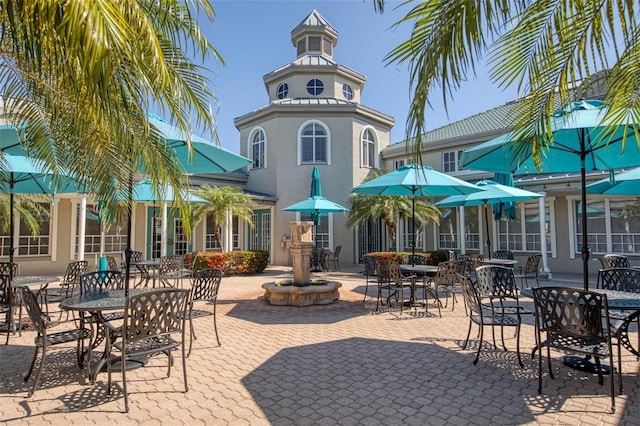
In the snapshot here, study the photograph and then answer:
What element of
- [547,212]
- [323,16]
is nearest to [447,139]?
[547,212]

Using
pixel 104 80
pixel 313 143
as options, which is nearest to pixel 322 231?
pixel 313 143

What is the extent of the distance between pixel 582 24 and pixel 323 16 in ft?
71.2

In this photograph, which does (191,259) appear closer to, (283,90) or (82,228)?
(82,228)

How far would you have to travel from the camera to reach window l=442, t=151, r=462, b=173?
17203 mm

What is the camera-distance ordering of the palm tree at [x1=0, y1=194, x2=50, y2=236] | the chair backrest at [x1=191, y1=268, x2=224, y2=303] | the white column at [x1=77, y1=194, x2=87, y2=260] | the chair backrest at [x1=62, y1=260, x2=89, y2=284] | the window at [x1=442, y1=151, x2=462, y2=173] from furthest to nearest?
1. the window at [x1=442, y1=151, x2=462, y2=173]
2. the white column at [x1=77, y1=194, x2=87, y2=260]
3. the palm tree at [x1=0, y1=194, x2=50, y2=236]
4. the chair backrest at [x1=62, y1=260, x2=89, y2=284]
5. the chair backrest at [x1=191, y1=268, x2=224, y2=303]

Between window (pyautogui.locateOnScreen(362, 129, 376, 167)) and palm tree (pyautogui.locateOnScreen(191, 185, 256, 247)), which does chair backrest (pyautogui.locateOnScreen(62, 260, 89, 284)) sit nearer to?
palm tree (pyautogui.locateOnScreen(191, 185, 256, 247))

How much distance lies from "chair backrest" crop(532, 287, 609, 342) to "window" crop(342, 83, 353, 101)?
1735 cm

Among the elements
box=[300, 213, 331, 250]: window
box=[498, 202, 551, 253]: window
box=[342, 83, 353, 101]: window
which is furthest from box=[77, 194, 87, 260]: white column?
box=[498, 202, 551, 253]: window

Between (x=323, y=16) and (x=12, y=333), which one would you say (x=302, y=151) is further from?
(x=12, y=333)

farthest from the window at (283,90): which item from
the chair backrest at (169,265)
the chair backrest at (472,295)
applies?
the chair backrest at (472,295)

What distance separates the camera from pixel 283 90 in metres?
19.7

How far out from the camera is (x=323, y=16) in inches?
874

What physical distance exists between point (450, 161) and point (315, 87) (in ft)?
25.3

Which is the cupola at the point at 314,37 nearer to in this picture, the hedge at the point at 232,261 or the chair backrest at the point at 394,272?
the hedge at the point at 232,261
